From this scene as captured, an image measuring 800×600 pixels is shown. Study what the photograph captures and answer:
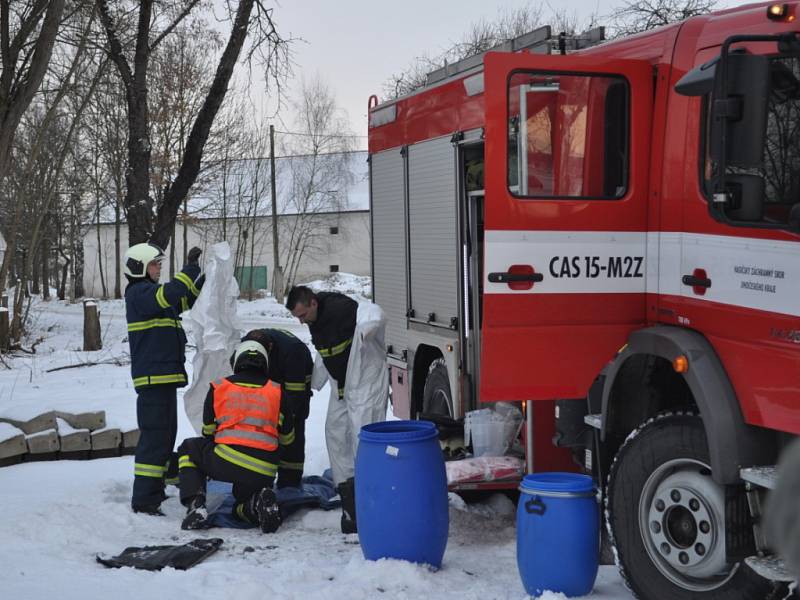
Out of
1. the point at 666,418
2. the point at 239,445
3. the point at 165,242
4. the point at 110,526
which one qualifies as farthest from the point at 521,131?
the point at 165,242

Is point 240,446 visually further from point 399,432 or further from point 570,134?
point 570,134

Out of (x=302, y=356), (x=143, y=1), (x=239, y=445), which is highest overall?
(x=143, y=1)

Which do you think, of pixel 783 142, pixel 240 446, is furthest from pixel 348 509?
pixel 783 142

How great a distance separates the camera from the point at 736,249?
13.7 feet

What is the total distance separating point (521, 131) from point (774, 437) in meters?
1.95

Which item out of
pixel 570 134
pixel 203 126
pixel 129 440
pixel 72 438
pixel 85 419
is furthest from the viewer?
pixel 203 126

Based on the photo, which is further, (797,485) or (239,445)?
(239,445)

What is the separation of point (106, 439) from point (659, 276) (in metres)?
5.12

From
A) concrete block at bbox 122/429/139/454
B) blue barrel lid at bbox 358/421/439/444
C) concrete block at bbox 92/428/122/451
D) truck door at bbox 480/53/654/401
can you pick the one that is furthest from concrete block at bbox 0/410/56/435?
truck door at bbox 480/53/654/401

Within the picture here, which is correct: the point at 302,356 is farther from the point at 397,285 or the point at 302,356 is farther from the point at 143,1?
the point at 143,1

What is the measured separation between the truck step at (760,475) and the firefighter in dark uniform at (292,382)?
3992 millimetres

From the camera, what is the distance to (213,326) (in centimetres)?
754

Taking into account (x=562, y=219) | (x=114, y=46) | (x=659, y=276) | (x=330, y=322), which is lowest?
(x=330, y=322)

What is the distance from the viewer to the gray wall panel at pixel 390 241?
794cm
